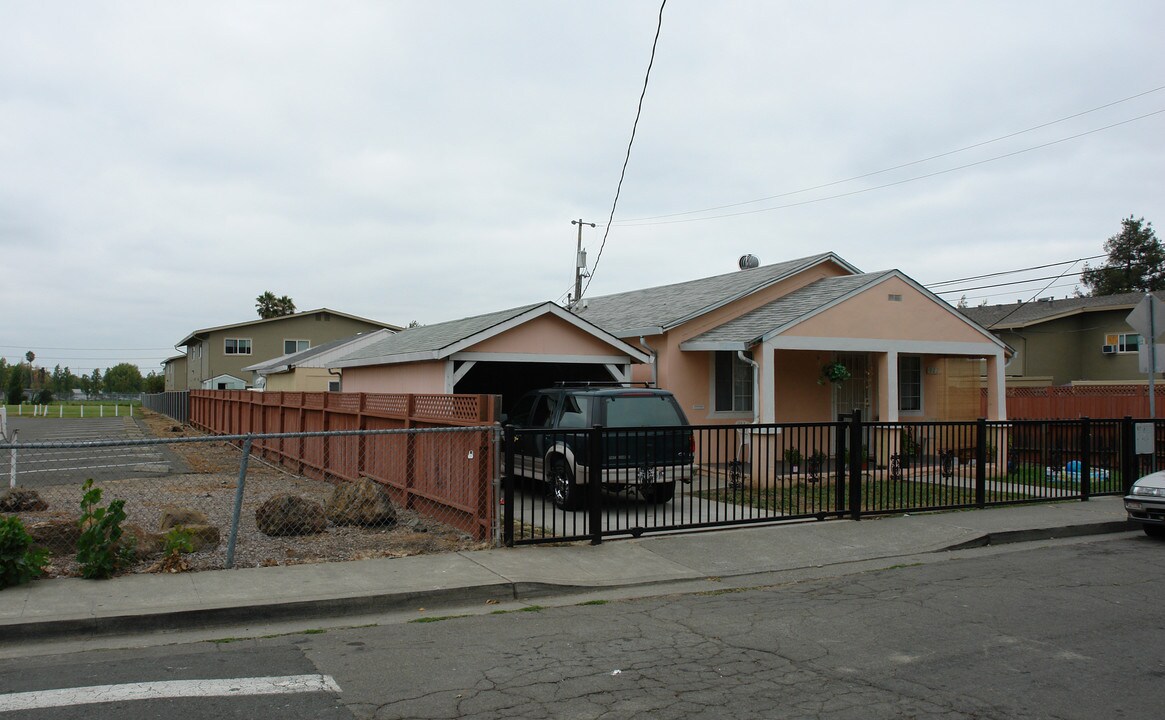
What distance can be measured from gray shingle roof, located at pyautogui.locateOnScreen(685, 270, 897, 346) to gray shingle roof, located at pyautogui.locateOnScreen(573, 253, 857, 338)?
494 mm

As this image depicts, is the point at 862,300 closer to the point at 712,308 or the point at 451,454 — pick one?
the point at 712,308

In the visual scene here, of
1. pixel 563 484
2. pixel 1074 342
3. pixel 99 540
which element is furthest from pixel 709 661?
pixel 1074 342

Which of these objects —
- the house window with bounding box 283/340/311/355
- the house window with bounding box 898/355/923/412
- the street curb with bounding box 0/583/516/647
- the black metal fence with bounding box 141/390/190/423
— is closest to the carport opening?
the house window with bounding box 898/355/923/412

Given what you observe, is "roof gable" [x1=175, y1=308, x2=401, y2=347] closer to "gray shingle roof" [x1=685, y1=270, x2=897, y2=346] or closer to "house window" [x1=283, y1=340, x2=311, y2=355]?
"house window" [x1=283, y1=340, x2=311, y2=355]

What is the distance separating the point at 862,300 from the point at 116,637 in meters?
14.7

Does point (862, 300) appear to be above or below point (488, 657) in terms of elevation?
above

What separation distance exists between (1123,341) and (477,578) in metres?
38.7

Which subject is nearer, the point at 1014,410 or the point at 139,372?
the point at 1014,410

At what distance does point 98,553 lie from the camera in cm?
747

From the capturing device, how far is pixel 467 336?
44.4 feet

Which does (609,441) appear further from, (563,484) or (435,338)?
(435,338)

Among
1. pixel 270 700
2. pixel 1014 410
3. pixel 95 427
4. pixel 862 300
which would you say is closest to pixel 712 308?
pixel 862 300

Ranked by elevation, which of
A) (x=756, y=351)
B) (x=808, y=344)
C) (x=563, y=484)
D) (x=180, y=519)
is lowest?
(x=180, y=519)

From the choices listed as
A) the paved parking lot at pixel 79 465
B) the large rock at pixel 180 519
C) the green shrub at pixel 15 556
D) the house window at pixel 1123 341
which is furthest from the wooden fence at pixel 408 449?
the house window at pixel 1123 341
